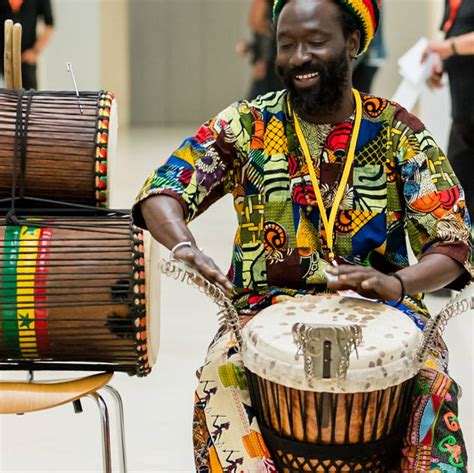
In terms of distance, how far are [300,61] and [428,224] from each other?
41 centimetres

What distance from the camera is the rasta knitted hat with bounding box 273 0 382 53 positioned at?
2.05 m

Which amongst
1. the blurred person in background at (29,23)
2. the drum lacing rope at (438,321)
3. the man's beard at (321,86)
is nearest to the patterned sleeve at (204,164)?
the man's beard at (321,86)

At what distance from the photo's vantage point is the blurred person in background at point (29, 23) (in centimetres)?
543

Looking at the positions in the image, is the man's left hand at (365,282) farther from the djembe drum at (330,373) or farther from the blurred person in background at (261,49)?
the blurred person in background at (261,49)

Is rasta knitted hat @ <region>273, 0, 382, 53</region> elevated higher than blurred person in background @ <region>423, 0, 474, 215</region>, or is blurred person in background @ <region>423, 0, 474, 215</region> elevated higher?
rasta knitted hat @ <region>273, 0, 382, 53</region>

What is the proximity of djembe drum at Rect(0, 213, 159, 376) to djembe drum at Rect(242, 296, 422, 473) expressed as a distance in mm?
380

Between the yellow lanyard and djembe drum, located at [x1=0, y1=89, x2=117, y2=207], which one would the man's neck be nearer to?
the yellow lanyard

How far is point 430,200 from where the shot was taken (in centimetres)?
203

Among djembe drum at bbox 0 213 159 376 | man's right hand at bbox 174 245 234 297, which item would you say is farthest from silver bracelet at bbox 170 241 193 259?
djembe drum at bbox 0 213 159 376

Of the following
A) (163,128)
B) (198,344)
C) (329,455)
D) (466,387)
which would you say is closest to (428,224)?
(329,455)

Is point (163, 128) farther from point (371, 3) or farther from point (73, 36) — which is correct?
point (371, 3)

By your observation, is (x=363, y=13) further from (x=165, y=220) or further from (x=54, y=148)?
(x=54, y=148)

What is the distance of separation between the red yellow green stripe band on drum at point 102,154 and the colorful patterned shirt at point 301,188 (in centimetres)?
27

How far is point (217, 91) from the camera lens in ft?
34.6
